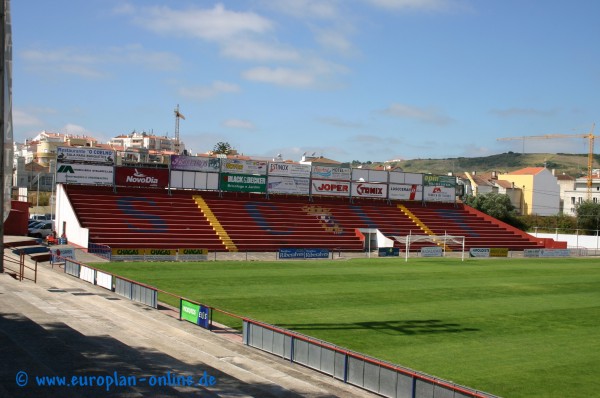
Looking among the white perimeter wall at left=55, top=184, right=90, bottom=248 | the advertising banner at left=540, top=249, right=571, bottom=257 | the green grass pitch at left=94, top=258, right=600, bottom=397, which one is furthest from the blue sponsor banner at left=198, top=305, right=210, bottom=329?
the advertising banner at left=540, top=249, right=571, bottom=257

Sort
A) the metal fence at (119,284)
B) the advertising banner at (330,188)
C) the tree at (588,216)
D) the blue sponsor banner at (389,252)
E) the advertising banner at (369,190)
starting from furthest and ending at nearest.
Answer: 1. the tree at (588,216)
2. the advertising banner at (369,190)
3. the advertising banner at (330,188)
4. the blue sponsor banner at (389,252)
5. the metal fence at (119,284)

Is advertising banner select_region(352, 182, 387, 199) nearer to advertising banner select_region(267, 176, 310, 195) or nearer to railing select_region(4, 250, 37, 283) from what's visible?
advertising banner select_region(267, 176, 310, 195)

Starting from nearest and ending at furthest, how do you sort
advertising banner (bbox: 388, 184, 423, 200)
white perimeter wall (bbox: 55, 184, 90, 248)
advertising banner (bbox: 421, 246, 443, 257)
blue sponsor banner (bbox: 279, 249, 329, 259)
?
1. white perimeter wall (bbox: 55, 184, 90, 248)
2. blue sponsor banner (bbox: 279, 249, 329, 259)
3. advertising banner (bbox: 421, 246, 443, 257)
4. advertising banner (bbox: 388, 184, 423, 200)

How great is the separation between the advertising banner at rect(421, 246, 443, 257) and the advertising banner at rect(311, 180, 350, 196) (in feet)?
49.7

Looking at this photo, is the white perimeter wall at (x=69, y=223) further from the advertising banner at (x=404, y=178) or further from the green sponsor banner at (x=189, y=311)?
the advertising banner at (x=404, y=178)

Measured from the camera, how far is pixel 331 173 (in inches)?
2872

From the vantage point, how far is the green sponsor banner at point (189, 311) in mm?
25641

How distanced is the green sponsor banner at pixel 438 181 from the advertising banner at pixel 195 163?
92.3ft

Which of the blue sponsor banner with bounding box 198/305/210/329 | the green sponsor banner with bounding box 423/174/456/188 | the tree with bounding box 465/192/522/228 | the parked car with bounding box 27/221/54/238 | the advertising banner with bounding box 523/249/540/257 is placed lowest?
the blue sponsor banner with bounding box 198/305/210/329

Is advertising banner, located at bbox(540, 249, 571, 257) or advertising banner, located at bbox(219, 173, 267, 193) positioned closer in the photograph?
advertising banner, located at bbox(540, 249, 571, 257)

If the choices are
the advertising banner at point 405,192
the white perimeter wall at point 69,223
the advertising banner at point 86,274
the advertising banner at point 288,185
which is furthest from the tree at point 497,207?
the advertising banner at point 86,274

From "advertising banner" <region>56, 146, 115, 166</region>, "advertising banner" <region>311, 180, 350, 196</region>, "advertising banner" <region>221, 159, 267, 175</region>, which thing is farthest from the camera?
"advertising banner" <region>311, 180, 350, 196</region>

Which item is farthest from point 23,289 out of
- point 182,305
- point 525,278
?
point 525,278

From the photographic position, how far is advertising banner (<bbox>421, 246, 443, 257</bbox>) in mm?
61312
